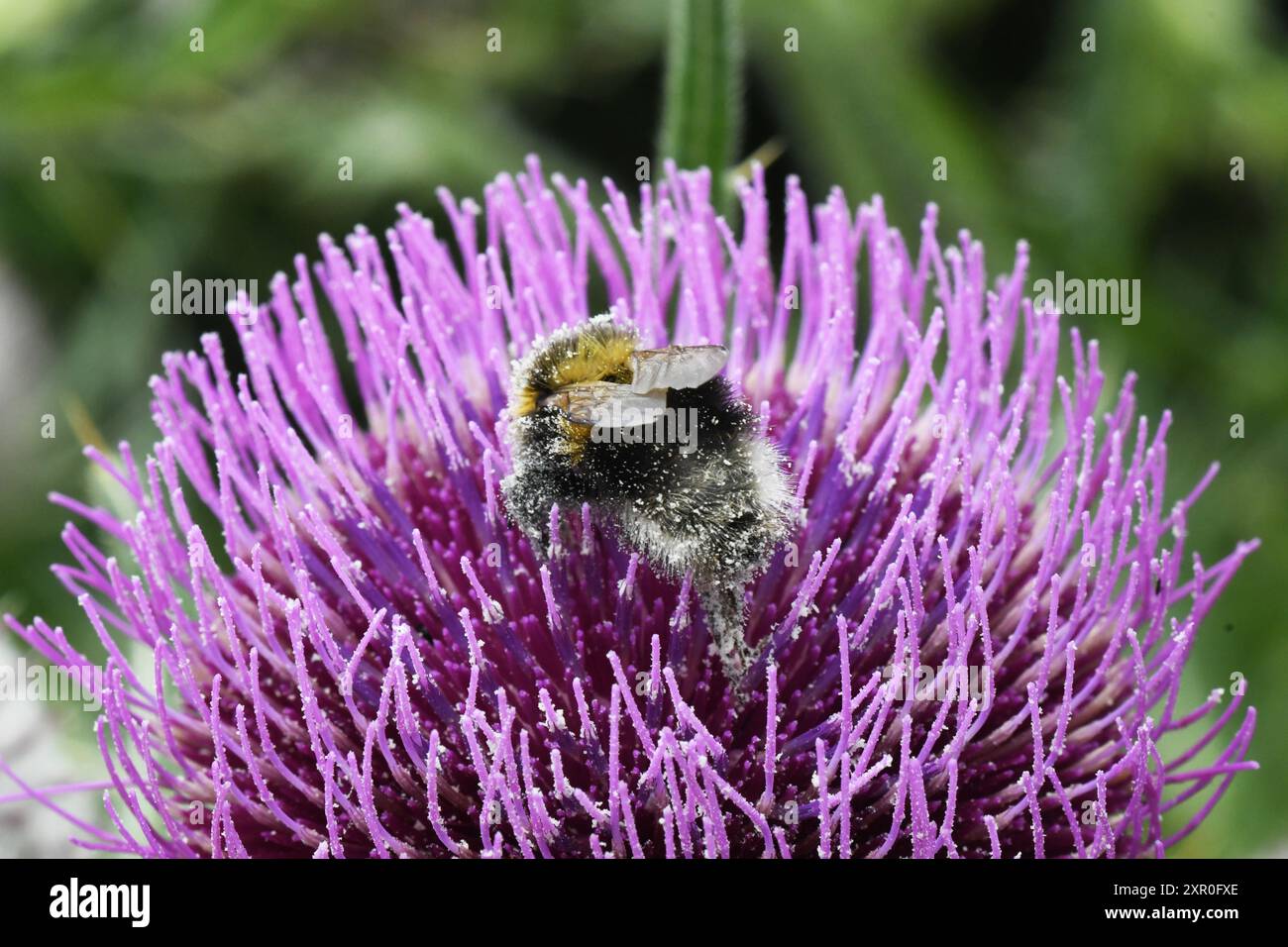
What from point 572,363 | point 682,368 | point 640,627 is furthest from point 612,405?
point 640,627

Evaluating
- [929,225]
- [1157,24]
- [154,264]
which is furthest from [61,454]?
[1157,24]

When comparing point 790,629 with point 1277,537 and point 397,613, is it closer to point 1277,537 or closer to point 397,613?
point 397,613
